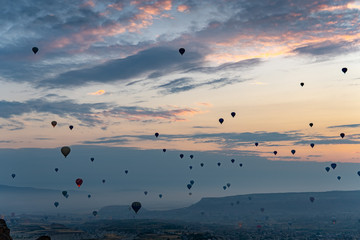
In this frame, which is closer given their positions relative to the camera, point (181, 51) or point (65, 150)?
point (181, 51)

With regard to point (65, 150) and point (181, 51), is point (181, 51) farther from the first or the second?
point (65, 150)

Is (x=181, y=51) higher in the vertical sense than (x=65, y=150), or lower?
higher

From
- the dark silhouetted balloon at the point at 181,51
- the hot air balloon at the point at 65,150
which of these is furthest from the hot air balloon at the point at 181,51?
the hot air balloon at the point at 65,150

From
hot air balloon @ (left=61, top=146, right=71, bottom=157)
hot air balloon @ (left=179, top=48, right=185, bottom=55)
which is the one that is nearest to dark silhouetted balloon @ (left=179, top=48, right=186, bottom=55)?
hot air balloon @ (left=179, top=48, right=185, bottom=55)

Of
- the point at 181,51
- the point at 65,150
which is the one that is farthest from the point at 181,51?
the point at 65,150

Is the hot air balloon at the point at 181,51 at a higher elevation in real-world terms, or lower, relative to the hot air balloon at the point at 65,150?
higher

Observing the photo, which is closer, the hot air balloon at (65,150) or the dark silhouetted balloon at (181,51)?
the dark silhouetted balloon at (181,51)

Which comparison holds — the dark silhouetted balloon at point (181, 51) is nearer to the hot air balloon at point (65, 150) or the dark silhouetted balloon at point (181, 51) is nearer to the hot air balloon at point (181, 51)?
the hot air balloon at point (181, 51)

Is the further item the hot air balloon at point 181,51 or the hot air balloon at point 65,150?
the hot air balloon at point 65,150

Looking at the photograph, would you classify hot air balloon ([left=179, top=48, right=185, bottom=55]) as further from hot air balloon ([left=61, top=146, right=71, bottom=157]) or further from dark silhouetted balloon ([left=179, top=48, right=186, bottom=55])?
hot air balloon ([left=61, top=146, right=71, bottom=157])

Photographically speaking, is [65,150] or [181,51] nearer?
[181,51]

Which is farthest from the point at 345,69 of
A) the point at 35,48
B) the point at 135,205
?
the point at 35,48
